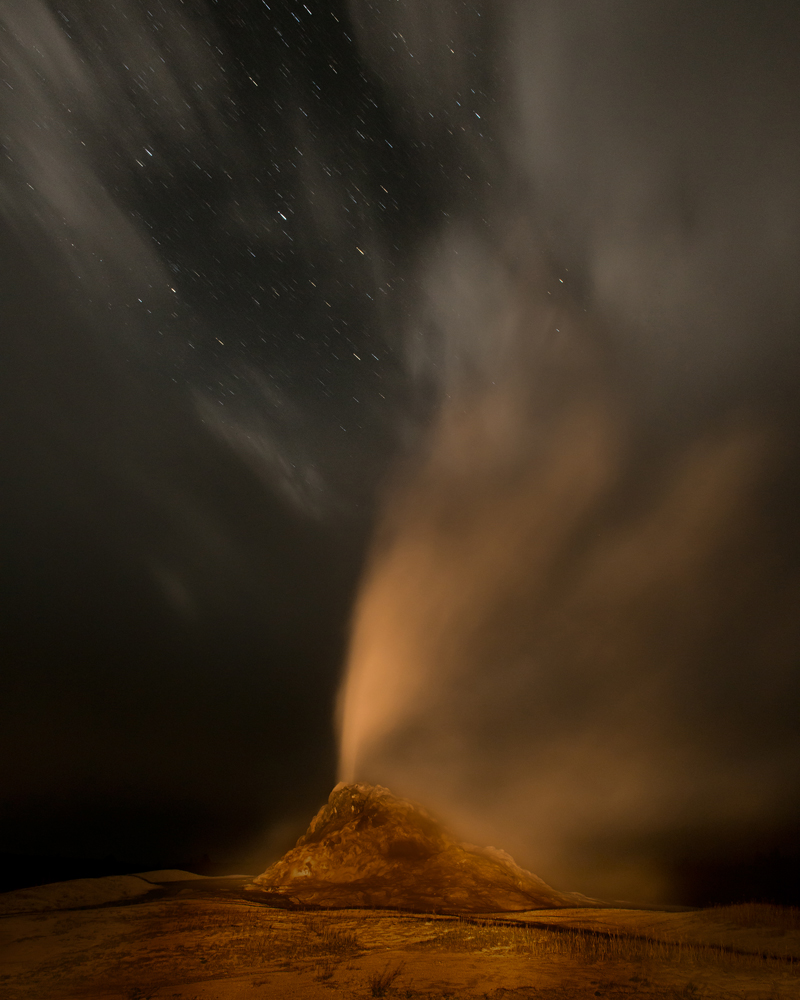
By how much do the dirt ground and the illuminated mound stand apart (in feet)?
27.4

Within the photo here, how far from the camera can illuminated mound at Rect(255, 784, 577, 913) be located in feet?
138

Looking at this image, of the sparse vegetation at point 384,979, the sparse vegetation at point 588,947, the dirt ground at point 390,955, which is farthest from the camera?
the sparse vegetation at point 588,947

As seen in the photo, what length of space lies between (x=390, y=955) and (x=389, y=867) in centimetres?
3455

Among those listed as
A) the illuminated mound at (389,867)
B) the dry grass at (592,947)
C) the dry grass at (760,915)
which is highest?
the illuminated mound at (389,867)

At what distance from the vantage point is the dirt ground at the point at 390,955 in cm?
1770

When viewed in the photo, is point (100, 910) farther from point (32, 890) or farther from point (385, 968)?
point (385, 968)

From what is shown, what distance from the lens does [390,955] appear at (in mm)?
22062

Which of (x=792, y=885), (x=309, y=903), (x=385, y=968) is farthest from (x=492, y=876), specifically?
(x=792, y=885)

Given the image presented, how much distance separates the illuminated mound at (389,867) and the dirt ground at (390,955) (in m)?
8.34

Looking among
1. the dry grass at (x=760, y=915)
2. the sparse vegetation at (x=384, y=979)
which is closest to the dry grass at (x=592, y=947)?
the sparse vegetation at (x=384, y=979)

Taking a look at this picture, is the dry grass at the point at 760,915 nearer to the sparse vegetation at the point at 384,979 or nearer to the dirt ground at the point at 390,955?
the dirt ground at the point at 390,955

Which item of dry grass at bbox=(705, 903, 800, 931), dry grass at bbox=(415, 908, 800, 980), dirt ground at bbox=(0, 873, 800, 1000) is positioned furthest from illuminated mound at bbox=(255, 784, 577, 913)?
dry grass at bbox=(705, 903, 800, 931)

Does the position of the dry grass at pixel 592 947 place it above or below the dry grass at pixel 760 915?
below

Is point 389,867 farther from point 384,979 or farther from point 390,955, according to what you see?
point 384,979
